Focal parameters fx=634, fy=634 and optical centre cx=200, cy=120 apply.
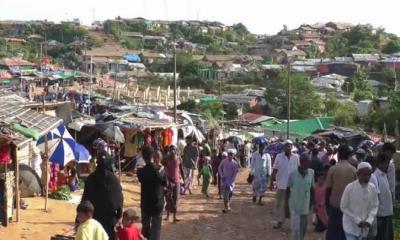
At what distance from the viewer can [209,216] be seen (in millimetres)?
11391

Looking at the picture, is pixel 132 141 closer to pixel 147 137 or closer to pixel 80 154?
pixel 147 137

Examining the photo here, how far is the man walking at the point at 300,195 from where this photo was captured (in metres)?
7.89

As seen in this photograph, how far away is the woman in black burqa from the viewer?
6.51 metres

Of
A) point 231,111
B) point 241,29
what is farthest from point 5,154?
point 241,29

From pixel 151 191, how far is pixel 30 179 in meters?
5.08

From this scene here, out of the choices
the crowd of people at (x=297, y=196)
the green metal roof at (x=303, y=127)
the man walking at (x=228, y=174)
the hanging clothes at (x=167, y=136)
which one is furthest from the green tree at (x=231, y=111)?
the crowd of people at (x=297, y=196)

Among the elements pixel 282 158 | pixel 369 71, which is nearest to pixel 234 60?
pixel 369 71

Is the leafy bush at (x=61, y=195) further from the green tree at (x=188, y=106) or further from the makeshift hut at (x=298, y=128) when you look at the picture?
the green tree at (x=188, y=106)

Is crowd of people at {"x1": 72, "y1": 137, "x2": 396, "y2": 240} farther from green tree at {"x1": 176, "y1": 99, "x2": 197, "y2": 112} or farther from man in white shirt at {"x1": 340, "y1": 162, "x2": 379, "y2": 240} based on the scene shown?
green tree at {"x1": 176, "y1": 99, "x2": 197, "y2": 112}

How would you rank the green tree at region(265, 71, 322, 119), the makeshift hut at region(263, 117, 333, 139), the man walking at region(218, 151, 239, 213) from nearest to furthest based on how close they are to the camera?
the man walking at region(218, 151, 239, 213), the makeshift hut at region(263, 117, 333, 139), the green tree at region(265, 71, 322, 119)

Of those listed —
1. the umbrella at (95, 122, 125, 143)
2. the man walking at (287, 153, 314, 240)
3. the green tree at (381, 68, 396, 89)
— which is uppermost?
Answer: the man walking at (287, 153, 314, 240)

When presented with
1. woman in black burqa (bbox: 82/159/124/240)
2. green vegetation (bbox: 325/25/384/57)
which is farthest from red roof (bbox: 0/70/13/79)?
green vegetation (bbox: 325/25/384/57)

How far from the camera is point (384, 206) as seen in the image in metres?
6.58

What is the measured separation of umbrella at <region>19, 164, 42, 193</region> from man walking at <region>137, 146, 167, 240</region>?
4733mm
